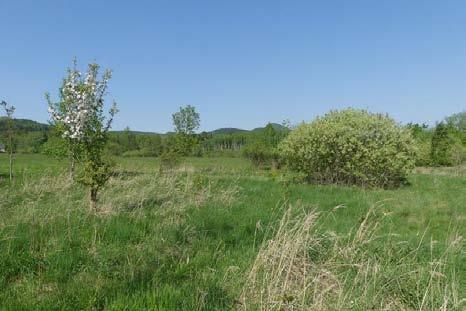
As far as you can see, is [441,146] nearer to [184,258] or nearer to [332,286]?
[184,258]

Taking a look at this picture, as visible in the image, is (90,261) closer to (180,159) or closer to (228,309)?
(228,309)

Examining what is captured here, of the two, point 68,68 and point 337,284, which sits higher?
point 68,68

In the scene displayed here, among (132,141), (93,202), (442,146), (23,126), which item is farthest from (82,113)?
(23,126)

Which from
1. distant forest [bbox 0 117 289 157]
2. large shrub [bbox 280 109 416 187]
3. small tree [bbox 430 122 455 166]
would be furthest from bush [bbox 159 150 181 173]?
small tree [bbox 430 122 455 166]

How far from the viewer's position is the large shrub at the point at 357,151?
46.8 ft

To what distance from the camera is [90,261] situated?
417 cm

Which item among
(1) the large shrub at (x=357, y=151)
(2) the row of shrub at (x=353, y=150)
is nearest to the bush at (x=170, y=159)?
(2) the row of shrub at (x=353, y=150)

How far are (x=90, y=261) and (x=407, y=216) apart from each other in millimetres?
7549

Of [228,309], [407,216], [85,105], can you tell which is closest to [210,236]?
[228,309]

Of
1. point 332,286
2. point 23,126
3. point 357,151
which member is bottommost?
point 332,286

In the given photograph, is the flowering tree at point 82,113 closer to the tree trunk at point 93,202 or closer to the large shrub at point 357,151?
the tree trunk at point 93,202

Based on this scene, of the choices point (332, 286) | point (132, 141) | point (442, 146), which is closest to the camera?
point (332, 286)

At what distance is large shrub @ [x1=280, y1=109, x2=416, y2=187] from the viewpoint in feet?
46.8

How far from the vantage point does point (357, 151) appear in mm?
14266
